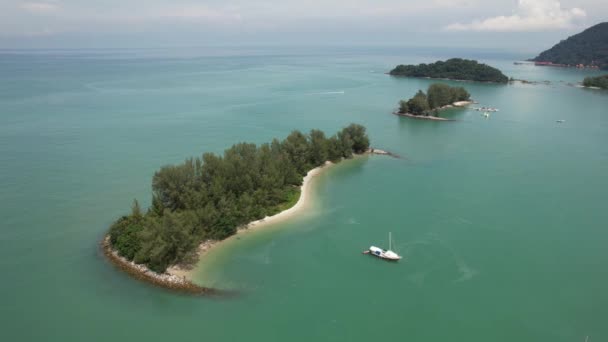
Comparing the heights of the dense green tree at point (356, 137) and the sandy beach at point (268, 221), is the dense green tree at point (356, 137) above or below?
above

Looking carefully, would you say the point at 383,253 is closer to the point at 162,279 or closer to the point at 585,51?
the point at 162,279

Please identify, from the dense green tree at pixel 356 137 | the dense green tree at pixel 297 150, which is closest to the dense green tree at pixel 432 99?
the dense green tree at pixel 356 137

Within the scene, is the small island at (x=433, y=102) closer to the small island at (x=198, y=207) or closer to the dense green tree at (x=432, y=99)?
the dense green tree at (x=432, y=99)

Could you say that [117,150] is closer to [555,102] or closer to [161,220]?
[161,220]

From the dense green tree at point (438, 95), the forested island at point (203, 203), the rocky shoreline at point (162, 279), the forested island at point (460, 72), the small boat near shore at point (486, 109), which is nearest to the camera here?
the rocky shoreline at point (162, 279)

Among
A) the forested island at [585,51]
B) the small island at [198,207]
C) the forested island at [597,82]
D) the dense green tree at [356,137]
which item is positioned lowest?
the small island at [198,207]

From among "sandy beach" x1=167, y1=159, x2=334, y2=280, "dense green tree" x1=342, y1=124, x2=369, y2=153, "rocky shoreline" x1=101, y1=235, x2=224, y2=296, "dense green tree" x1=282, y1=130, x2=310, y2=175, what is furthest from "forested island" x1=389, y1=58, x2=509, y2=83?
"rocky shoreline" x1=101, y1=235, x2=224, y2=296

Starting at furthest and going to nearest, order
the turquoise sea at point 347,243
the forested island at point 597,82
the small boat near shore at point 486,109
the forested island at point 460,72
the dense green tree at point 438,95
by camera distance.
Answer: the forested island at point 460,72 → the forested island at point 597,82 → the small boat near shore at point 486,109 → the dense green tree at point 438,95 → the turquoise sea at point 347,243

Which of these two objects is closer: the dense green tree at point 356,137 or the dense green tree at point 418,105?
the dense green tree at point 356,137
